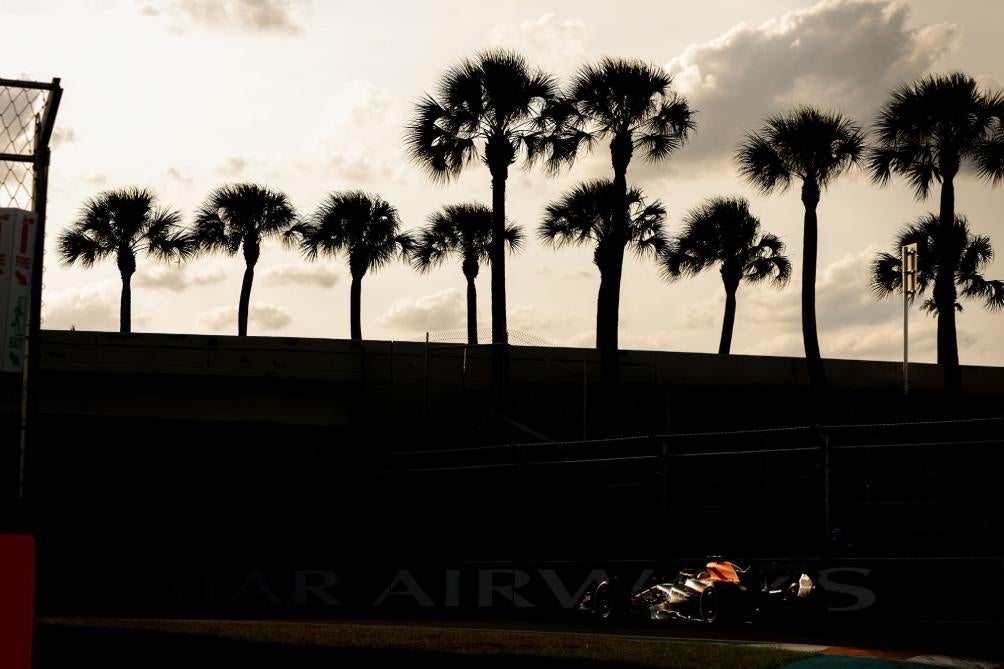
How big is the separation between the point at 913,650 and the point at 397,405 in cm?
2487

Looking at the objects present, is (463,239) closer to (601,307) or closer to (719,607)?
(601,307)

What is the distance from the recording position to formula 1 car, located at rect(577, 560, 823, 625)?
46.4 ft

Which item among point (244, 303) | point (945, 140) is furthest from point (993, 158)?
point (244, 303)

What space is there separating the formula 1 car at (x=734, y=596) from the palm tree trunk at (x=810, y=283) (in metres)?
23.8

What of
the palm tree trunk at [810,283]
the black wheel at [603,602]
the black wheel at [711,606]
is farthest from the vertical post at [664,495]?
the palm tree trunk at [810,283]

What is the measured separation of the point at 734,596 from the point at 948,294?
25209 mm

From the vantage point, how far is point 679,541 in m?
17.3

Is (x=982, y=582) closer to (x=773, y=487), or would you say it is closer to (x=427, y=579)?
(x=427, y=579)

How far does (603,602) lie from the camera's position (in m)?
16.2

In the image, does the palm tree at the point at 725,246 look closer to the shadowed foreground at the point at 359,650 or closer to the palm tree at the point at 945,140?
Answer: the palm tree at the point at 945,140

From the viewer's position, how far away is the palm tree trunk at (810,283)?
123 ft

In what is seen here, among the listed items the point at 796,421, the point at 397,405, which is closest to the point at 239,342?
the point at 397,405

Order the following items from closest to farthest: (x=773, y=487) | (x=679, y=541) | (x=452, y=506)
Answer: (x=679, y=541) → (x=773, y=487) → (x=452, y=506)

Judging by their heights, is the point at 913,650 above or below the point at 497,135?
below
